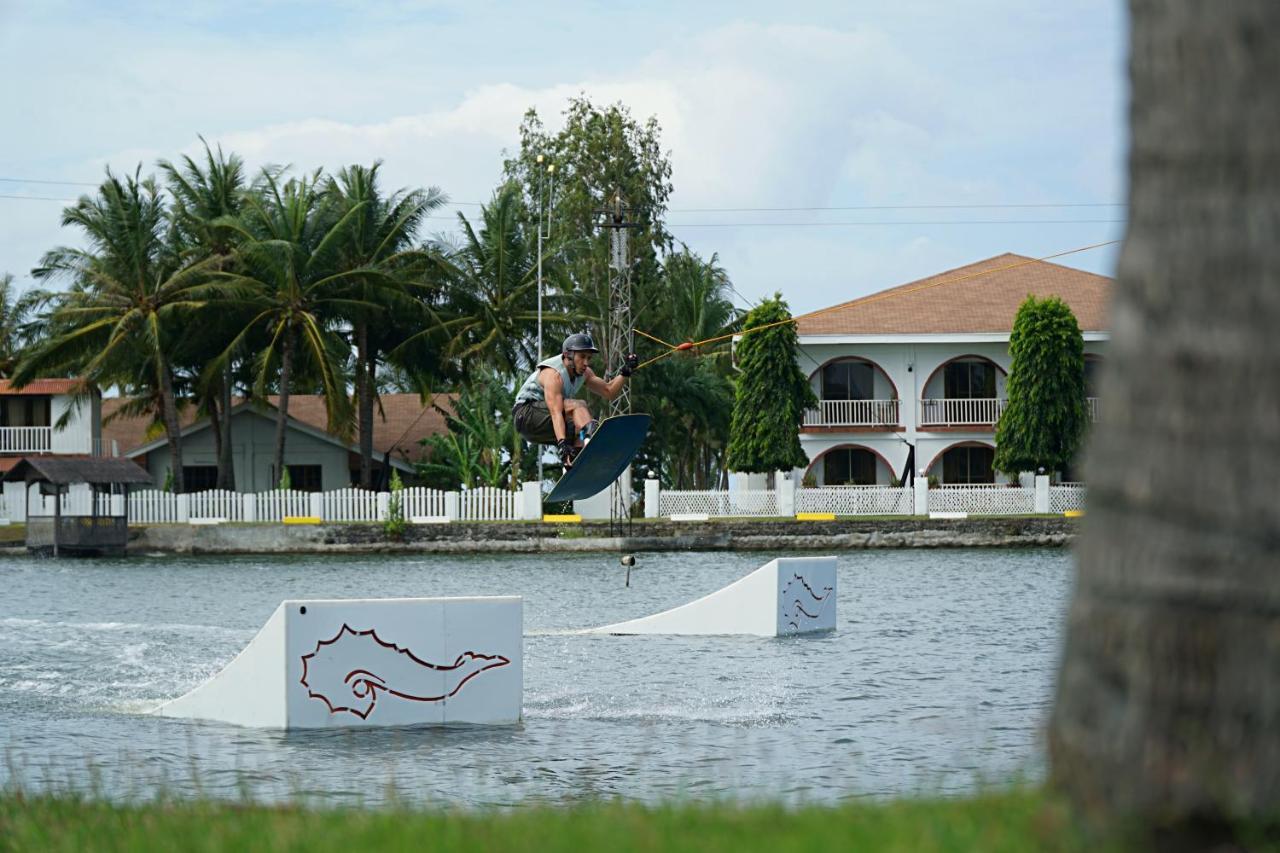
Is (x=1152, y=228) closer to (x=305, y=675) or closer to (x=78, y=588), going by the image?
(x=305, y=675)

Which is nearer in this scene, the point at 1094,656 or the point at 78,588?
the point at 1094,656

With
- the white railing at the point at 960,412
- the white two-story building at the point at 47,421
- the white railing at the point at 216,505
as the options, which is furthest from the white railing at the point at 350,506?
the white railing at the point at 960,412

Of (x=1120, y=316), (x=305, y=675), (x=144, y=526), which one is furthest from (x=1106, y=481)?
(x=144, y=526)

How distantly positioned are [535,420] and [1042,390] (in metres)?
34.1

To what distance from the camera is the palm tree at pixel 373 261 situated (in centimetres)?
5066

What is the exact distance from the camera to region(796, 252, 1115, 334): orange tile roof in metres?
50.3

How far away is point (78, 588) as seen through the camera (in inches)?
1241

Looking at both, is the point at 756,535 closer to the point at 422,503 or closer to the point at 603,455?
the point at 422,503

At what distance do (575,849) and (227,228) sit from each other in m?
50.0

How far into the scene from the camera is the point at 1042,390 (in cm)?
4453

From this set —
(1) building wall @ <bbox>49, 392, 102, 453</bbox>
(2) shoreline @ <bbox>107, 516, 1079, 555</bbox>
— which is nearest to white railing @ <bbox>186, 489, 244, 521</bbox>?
(2) shoreline @ <bbox>107, 516, 1079, 555</bbox>

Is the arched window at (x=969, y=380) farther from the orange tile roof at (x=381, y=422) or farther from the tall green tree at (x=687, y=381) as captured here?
the orange tile roof at (x=381, y=422)

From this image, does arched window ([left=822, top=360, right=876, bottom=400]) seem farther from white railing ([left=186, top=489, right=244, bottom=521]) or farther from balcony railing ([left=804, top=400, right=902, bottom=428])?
white railing ([left=186, top=489, right=244, bottom=521])

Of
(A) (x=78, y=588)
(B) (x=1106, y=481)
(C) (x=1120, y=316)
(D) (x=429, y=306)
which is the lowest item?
(A) (x=78, y=588)
